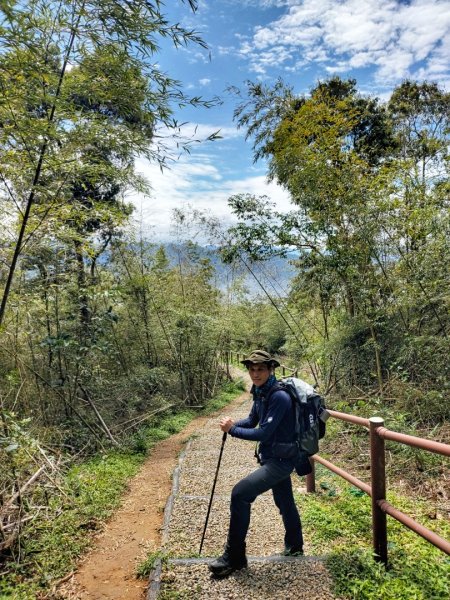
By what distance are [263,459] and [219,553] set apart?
102 cm

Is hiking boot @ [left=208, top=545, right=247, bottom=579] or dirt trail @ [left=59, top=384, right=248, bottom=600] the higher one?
hiking boot @ [left=208, top=545, right=247, bottom=579]

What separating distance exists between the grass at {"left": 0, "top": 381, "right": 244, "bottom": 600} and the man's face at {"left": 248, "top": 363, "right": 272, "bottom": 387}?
1788 millimetres

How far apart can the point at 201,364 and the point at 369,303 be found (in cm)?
728

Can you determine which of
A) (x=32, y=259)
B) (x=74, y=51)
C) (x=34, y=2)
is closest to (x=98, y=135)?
(x=74, y=51)

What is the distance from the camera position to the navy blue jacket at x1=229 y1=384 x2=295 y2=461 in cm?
251

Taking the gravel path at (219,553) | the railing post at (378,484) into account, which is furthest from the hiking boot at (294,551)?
the railing post at (378,484)

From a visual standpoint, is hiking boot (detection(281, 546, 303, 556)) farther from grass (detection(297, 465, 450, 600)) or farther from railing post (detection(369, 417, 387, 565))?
railing post (detection(369, 417, 387, 565))

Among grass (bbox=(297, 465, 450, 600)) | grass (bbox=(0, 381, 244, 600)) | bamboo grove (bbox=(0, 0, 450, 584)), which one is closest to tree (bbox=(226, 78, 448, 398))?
bamboo grove (bbox=(0, 0, 450, 584))

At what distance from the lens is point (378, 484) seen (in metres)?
2.55

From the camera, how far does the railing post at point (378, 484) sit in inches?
98.8

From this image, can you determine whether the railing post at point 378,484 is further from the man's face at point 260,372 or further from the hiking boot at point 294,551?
the man's face at point 260,372

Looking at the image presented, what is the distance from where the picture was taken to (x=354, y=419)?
9.73ft

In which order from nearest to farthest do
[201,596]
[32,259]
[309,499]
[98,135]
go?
[201,596], [98,135], [309,499], [32,259]

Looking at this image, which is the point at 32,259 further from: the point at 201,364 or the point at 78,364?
the point at 201,364
